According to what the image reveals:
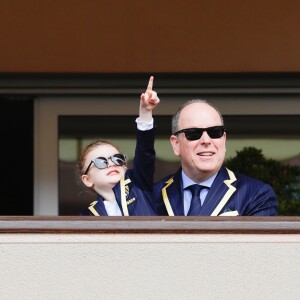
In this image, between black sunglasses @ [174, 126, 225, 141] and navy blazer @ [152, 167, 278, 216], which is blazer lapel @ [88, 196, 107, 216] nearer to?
navy blazer @ [152, 167, 278, 216]

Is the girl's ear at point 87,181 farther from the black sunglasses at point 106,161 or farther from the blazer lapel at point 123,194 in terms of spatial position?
the blazer lapel at point 123,194

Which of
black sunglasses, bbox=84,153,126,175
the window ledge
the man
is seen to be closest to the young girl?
black sunglasses, bbox=84,153,126,175

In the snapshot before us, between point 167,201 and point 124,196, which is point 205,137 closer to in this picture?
point 167,201

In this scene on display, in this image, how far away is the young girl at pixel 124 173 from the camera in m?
5.70

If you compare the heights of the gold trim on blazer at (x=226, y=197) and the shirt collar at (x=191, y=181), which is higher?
the shirt collar at (x=191, y=181)

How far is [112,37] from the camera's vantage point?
8.38 m

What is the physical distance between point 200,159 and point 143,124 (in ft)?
0.95

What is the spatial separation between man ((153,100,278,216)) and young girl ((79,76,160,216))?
0.13 meters

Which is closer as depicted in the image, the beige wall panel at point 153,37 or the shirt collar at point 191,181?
the shirt collar at point 191,181

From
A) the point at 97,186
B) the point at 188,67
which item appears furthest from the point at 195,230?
the point at 188,67

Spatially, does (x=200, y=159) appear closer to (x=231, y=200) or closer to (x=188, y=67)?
(x=231, y=200)
